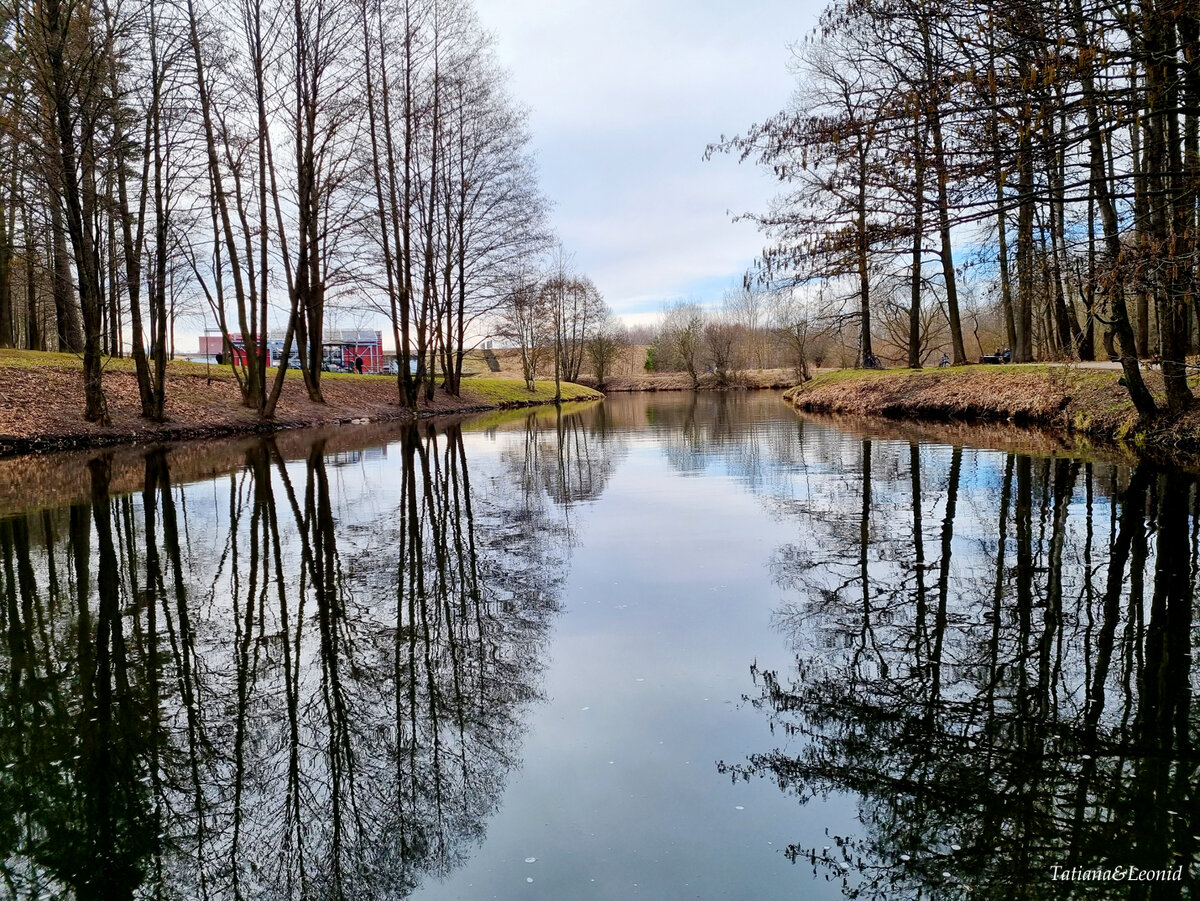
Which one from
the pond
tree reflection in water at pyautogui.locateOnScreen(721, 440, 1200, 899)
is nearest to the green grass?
the pond

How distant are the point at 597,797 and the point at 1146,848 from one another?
5.83 ft

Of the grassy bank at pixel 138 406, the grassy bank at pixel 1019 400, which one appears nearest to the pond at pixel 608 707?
the grassy bank at pixel 1019 400

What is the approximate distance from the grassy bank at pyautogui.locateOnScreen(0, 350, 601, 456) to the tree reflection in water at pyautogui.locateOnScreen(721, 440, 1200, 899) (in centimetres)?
1653

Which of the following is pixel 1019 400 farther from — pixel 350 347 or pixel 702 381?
pixel 702 381

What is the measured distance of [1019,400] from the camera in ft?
61.5

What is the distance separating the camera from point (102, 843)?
2699 mm

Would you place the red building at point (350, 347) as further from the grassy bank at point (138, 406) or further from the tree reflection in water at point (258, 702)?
the tree reflection in water at point (258, 702)

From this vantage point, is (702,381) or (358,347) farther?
(702,381)

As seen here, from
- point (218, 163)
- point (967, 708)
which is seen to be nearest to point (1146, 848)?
point (967, 708)

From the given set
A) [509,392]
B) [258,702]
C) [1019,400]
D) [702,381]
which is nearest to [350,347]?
[509,392]

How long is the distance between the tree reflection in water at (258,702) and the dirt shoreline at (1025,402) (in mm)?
10131

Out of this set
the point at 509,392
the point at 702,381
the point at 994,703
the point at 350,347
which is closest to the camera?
the point at 994,703

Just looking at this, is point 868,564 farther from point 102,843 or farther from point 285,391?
point 285,391

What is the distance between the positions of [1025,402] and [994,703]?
17.2m
